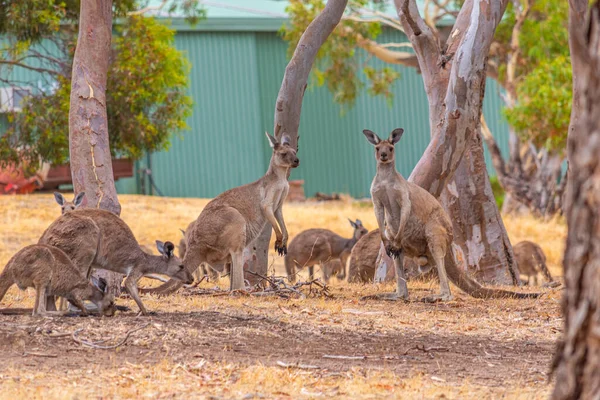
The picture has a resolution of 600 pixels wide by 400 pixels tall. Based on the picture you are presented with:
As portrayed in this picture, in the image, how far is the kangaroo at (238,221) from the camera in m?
9.09

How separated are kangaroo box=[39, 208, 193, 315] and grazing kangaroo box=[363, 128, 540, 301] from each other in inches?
91.9

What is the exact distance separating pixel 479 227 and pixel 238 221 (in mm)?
4245

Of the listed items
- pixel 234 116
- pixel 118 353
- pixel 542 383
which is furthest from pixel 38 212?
pixel 542 383

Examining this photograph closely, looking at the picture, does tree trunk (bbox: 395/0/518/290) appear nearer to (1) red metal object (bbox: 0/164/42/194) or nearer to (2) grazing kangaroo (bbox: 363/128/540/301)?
(2) grazing kangaroo (bbox: 363/128/540/301)

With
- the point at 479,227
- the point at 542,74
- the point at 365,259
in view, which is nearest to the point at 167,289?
the point at 365,259

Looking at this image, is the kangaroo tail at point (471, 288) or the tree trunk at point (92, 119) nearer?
the tree trunk at point (92, 119)

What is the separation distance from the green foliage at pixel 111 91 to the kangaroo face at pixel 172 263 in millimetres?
8381

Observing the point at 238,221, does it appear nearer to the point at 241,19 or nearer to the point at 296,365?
the point at 296,365

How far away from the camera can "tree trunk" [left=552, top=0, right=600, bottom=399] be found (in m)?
3.41

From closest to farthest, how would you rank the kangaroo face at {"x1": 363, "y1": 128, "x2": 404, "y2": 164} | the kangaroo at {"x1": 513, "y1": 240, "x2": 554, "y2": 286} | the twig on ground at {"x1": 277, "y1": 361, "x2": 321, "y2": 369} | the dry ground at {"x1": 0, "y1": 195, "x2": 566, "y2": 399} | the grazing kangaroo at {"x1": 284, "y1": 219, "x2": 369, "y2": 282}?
1. the dry ground at {"x1": 0, "y1": 195, "x2": 566, "y2": 399}
2. the twig on ground at {"x1": 277, "y1": 361, "x2": 321, "y2": 369}
3. the kangaroo face at {"x1": 363, "y1": 128, "x2": 404, "y2": 164}
4. the grazing kangaroo at {"x1": 284, "y1": 219, "x2": 369, "y2": 282}
5. the kangaroo at {"x1": 513, "y1": 240, "x2": 554, "y2": 286}

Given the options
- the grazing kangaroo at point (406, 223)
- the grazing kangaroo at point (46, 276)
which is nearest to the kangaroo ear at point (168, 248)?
the grazing kangaroo at point (46, 276)

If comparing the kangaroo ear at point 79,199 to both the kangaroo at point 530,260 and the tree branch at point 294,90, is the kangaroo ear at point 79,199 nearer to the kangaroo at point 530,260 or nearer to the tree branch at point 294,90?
the tree branch at point 294,90

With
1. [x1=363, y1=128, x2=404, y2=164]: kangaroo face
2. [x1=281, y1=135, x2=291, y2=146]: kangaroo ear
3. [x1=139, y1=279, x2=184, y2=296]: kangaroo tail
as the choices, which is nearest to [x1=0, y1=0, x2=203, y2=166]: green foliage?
[x1=281, y1=135, x2=291, y2=146]: kangaroo ear

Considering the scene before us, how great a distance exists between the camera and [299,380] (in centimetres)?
530
